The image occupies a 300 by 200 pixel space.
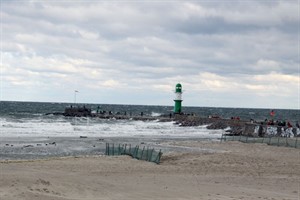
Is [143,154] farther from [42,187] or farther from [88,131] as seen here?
[88,131]

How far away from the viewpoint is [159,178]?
69.1ft

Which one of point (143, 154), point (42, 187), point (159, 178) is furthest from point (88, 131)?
point (42, 187)

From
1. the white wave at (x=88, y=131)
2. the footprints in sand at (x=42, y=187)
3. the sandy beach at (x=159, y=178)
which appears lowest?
the sandy beach at (x=159, y=178)

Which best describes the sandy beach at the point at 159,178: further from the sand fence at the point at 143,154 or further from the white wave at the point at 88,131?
the white wave at the point at 88,131

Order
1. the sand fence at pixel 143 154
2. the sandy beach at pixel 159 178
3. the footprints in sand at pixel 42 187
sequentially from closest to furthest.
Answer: the footprints in sand at pixel 42 187, the sandy beach at pixel 159 178, the sand fence at pixel 143 154

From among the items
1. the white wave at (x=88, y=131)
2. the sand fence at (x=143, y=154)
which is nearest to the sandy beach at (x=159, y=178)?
the sand fence at (x=143, y=154)

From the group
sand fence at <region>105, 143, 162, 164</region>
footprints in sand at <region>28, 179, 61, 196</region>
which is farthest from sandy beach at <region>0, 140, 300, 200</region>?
sand fence at <region>105, 143, 162, 164</region>

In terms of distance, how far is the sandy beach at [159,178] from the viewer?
1566cm

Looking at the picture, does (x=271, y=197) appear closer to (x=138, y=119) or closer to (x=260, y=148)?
(x=260, y=148)

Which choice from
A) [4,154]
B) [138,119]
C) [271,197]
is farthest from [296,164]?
[138,119]

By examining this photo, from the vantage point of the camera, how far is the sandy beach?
1566 cm

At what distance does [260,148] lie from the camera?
1474 inches

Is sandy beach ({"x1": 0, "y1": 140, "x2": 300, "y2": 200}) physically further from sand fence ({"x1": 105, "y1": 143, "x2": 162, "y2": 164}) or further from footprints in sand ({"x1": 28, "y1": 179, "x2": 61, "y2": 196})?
sand fence ({"x1": 105, "y1": 143, "x2": 162, "y2": 164})

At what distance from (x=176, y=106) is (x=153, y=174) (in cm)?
6620
